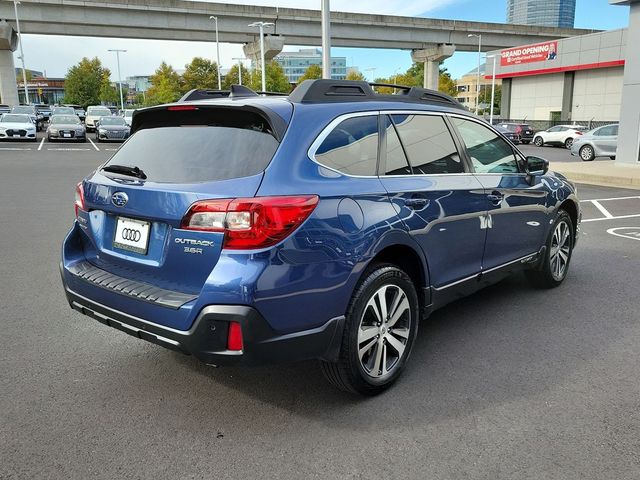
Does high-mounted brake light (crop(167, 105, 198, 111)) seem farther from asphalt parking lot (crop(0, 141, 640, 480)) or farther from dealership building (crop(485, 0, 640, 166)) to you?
dealership building (crop(485, 0, 640, 166))

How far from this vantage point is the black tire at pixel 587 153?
75.9 ft

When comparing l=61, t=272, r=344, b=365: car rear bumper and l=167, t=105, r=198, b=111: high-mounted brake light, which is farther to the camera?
l=167, t=105, r=198, b=111: high-mounted brake light

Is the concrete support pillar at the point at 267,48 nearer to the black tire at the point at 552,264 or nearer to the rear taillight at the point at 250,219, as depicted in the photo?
the black tire at the point at 552,264

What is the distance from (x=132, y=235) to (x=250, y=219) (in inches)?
32.8

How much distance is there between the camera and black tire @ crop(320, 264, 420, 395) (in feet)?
10.4

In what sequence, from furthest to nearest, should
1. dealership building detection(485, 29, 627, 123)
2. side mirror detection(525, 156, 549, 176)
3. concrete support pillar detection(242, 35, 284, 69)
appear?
concrete support pillar detection(242, 35, 284, 69)
dealership building detection(485, 29, 627, 123)
side mirror detection(525, 156, 549, 176)

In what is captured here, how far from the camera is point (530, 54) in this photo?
1938 inches

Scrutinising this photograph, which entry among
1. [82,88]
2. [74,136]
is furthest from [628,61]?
[82,88]

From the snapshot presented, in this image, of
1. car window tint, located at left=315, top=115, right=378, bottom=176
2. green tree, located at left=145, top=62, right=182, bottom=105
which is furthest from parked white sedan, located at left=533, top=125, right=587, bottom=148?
green tree, located at left=145, top=62, right=182, bottom=105

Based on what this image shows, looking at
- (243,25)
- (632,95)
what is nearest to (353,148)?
(632,95)

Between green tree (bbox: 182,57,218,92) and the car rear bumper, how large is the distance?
7866cm

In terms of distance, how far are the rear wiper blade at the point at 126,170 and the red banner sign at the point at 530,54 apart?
49.7 meters

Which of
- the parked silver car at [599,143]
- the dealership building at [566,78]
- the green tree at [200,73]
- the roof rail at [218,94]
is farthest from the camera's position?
the green tree at [200,73]

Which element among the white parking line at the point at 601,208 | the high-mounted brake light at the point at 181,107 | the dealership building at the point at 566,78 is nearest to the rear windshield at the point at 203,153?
the high-mounted brake light at the point at 181,107
